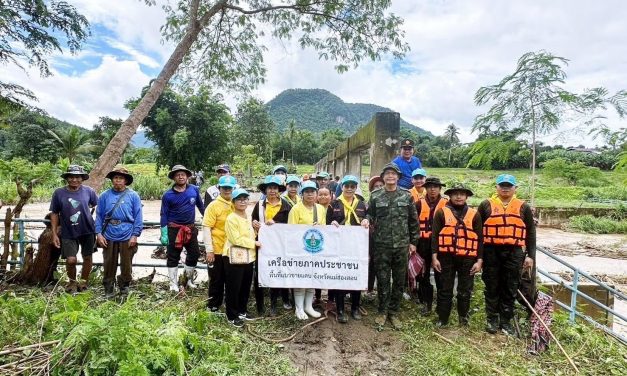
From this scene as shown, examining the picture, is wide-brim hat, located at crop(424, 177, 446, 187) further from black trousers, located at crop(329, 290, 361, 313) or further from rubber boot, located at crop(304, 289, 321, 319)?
rubber boot, located at crop(304, 289, 321, 319)

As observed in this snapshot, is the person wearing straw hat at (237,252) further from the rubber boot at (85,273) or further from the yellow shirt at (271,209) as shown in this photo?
the rubber boot at (85,273)

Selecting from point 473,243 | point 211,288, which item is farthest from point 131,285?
point 473,243

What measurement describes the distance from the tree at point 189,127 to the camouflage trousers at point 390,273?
63.2ft

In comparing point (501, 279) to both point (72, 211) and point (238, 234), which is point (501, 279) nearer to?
point (238, 234)

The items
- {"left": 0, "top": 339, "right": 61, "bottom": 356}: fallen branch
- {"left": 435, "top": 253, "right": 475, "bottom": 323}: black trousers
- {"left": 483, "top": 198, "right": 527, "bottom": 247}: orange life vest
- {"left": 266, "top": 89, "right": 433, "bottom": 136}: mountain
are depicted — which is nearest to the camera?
{"left": 0, "top": 339, "right": 61, "bottom": 356}: fallen branch

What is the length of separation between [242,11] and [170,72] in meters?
2.22

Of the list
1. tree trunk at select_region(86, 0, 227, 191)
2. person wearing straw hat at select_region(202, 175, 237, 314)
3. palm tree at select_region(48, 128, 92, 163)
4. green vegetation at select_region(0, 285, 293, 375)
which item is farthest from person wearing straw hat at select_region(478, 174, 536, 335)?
palm tree at select_region(48, 128, 92, 163)

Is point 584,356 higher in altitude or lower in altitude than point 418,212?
lower

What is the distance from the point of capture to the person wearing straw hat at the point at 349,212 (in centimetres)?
459

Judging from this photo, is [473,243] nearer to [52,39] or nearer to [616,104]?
[52,39]

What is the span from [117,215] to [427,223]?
13.0ft

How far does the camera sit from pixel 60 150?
2766 cm

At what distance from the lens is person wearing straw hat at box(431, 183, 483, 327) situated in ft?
13.9

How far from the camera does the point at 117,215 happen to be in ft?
15.4
